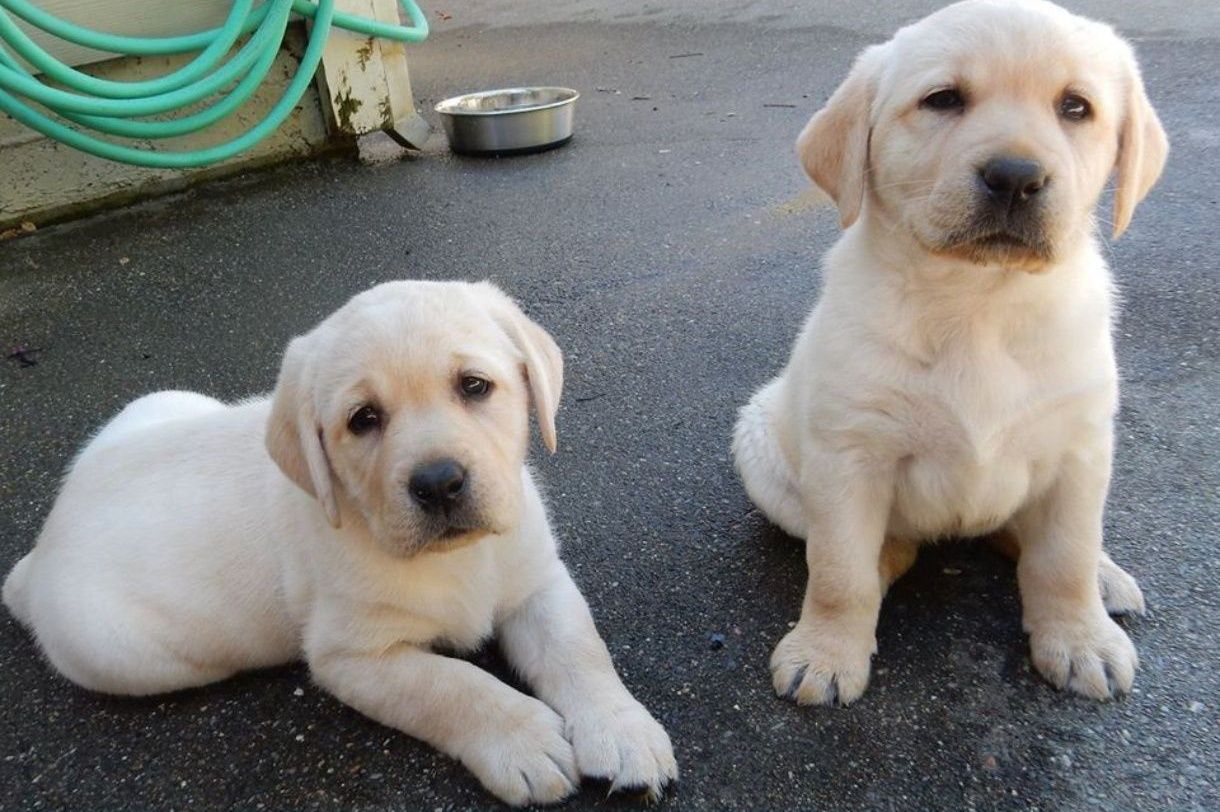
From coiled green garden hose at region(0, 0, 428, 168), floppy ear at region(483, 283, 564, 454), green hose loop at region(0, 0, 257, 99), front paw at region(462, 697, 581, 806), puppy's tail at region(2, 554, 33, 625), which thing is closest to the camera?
front paw at region(462, 697, 581, 806)

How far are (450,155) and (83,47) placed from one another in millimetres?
2328

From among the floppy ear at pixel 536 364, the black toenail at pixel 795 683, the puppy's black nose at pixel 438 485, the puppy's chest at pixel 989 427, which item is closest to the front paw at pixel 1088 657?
the puppy's chest at pixel 989 427

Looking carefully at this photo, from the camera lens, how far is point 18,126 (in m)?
5.67

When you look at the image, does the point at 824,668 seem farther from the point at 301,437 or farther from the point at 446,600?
the point at 301,437

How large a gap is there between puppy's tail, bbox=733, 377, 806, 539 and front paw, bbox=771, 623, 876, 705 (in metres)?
0.43

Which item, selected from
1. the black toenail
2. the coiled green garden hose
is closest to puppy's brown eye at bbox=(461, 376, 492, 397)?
the black toenail

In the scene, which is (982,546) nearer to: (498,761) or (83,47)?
(498,761)

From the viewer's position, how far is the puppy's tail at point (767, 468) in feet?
8.77

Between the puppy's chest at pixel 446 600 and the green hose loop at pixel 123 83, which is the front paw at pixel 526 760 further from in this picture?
the green hose loop at pixel 123 83

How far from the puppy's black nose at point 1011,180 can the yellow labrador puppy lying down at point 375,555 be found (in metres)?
1.07

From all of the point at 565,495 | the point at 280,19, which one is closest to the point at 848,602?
the point at 565,495

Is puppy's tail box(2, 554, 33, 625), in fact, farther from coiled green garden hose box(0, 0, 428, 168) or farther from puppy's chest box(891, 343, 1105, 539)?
coiled green garden hose box(0, 0, 428, 168)

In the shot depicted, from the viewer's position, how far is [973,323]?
2.13 m

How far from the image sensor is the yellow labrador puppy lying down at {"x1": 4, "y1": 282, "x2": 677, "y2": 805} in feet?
6.72
